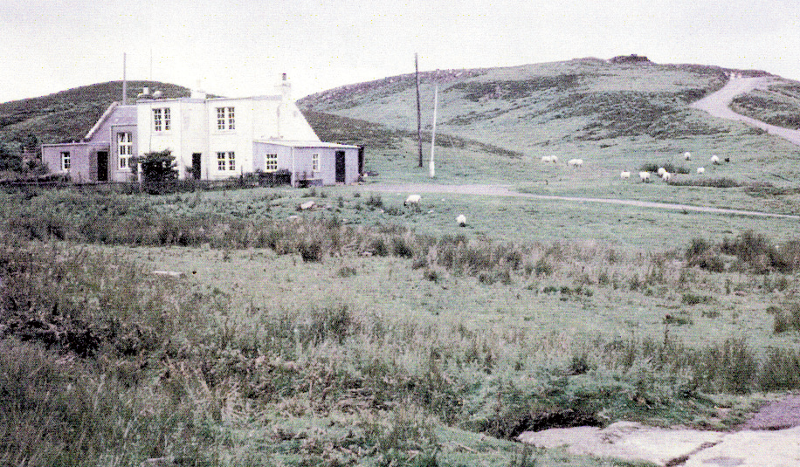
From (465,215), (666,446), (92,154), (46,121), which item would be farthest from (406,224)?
(46,121)

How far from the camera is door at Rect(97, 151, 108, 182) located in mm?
48456

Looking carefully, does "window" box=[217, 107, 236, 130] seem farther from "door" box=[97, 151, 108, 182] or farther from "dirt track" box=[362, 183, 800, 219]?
"dirt track" box=[362, 183, 800, 219]

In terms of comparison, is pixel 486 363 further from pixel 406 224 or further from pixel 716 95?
pixel 716 95

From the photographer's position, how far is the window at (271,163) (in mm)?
42875

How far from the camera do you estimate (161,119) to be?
4544cm

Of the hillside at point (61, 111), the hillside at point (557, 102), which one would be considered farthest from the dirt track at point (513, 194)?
the hillside at point (61, 111)

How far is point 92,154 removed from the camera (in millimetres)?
47625

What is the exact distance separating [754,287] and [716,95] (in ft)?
286

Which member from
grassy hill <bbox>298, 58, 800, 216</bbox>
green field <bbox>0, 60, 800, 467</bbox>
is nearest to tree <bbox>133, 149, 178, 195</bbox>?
green field <bbox>0, 60, 800, 467</bbox>

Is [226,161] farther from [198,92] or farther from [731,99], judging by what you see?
[731,99]

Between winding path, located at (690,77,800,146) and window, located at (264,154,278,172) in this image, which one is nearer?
window, located at (264,154,278,172)

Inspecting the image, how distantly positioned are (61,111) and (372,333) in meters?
84.4

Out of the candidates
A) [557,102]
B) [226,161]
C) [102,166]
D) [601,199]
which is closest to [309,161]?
[226,161]

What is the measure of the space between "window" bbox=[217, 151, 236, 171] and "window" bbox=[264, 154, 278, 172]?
285cm
